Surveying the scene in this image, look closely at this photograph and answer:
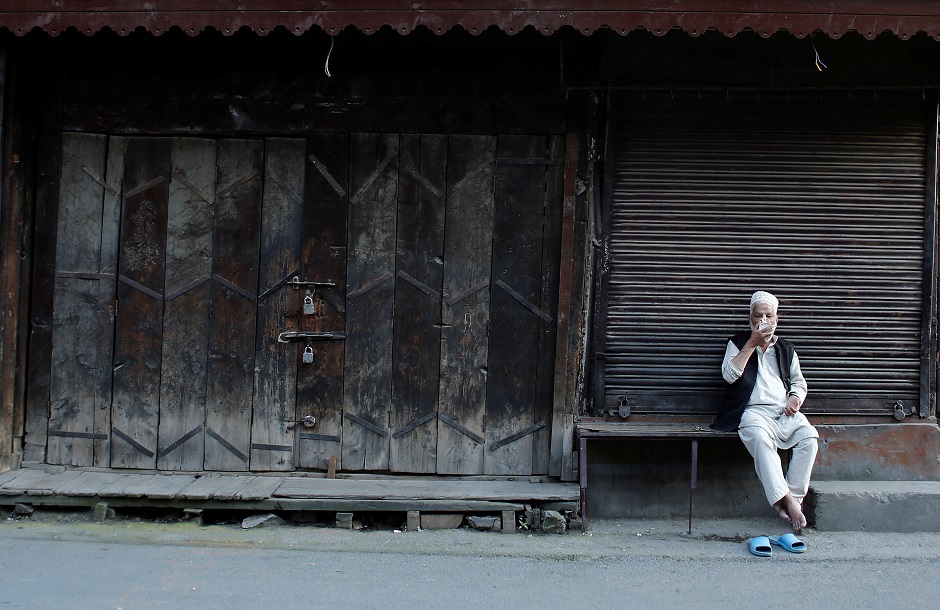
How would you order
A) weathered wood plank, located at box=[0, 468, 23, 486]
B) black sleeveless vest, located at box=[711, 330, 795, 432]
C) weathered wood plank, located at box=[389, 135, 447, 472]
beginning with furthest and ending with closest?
weathered wood plank, located at box=[389, 135, 447, 472]
weathered wood plank, located at box=[0, 468, 23, 486]
black sleeveless vest, located at box=[711, 330, 795, 432]

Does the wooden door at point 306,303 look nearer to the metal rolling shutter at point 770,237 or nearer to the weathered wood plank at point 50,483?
the weathered wood plank at point 50,483

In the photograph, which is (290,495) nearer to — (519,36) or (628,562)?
(628,562)

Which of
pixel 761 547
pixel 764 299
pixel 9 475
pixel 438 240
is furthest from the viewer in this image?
pixel 438 240

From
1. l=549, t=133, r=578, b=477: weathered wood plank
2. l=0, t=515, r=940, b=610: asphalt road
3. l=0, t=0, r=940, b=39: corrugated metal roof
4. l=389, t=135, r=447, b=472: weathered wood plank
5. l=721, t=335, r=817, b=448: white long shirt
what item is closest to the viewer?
l=0, t=515, r=940, b=610: asphalt road

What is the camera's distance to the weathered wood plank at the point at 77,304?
5.41 m

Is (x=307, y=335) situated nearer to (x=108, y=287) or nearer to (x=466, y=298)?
(x=466, y=298)

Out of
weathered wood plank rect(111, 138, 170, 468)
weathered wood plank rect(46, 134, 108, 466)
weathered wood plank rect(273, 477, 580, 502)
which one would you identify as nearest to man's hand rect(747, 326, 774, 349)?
weathered wood plank rect(273, 477, 580, 502)

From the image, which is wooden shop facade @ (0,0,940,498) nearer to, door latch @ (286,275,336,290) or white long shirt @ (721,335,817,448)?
door latch @ (286,275,336,290)

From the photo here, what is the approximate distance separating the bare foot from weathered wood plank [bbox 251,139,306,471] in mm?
3358

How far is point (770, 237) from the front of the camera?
5.31 meters

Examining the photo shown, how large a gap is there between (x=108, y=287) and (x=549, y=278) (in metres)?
3.22

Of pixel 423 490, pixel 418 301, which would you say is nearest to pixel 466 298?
pixel 418 301

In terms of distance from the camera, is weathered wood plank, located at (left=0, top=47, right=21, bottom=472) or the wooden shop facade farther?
the wooden shop facade

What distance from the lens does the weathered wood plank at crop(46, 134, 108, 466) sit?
213 inches
